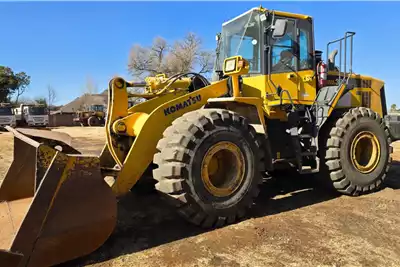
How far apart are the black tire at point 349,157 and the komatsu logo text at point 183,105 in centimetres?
251

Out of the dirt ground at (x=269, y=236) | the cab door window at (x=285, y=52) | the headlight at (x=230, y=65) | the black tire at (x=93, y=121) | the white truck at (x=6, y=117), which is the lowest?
the dirt ground at (x=269, y=236)

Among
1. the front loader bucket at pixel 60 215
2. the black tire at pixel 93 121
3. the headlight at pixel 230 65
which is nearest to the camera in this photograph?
the front loader bucket at pixel 60 215

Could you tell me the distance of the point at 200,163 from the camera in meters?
4.12

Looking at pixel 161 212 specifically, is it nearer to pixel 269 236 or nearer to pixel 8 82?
pixel 269 236

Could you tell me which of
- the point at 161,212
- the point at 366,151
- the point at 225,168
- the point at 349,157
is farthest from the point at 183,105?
the point at 366,151

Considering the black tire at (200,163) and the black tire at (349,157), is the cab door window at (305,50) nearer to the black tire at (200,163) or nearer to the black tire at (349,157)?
the black tire at (349,157)

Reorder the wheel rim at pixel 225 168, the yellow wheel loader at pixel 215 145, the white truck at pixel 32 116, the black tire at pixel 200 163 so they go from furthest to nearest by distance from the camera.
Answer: the white truck at pixel 32 116
the wheel rim at pixel 225 168
the black tire at pixel 200 163
the yellow wheel loader at pixel 215 145

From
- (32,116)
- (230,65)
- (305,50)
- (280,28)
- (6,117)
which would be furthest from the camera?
(32,116)

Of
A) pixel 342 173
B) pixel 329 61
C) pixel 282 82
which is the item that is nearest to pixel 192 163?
pixel 282 82

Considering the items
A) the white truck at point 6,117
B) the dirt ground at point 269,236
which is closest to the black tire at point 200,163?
the dirt ground at point 269,236

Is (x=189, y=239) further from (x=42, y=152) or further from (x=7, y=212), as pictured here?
(x=7, y=212)

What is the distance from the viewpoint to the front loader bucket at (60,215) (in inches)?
118

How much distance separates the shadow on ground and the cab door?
64.8 inches

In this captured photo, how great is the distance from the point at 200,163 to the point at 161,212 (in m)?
1.22
